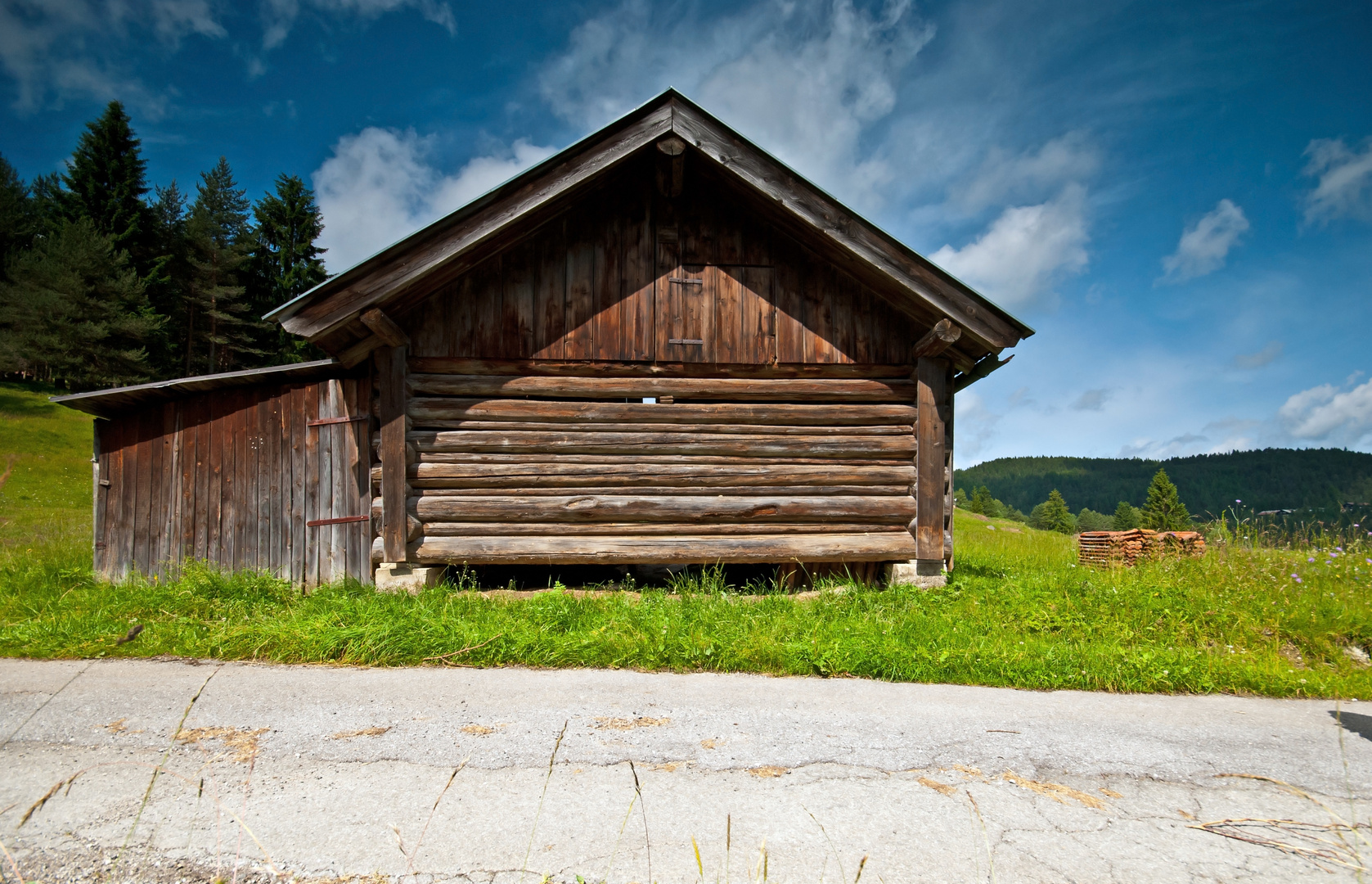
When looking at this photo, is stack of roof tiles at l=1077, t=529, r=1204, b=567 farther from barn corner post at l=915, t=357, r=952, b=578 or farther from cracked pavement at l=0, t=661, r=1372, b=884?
cracked pavement at l=0, t=661, r=1372, b=884

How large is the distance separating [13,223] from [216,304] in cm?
1445

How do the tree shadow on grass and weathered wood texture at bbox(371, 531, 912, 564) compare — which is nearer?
the tree shadow on grass

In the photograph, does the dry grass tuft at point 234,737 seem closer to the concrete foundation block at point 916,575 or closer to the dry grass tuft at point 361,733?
the dry grass tuft at point 361,733

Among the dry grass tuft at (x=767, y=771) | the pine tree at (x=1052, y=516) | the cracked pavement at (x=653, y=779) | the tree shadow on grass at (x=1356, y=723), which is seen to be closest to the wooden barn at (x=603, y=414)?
the cracked pavement at (x=653, y=779)

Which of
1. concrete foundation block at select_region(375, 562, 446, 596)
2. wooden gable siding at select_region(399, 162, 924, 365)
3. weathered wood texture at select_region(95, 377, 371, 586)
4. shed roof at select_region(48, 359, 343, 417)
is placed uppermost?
wooden gable siding at select_region(399, 162, 924, 365)

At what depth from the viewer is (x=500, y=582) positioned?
8.17 m

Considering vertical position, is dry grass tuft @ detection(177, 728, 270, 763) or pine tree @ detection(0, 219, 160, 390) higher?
pine tree @ detection(0, 219, 160, 390)

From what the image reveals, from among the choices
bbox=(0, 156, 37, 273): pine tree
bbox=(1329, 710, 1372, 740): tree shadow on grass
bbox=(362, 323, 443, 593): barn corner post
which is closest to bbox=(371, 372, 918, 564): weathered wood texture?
bbox=(362, 323, 443, 593): barn corner post

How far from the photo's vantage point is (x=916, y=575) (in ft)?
25.0

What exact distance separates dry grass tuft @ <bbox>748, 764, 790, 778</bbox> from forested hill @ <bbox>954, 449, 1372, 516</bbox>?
11936 cm

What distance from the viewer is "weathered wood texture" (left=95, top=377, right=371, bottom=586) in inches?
295

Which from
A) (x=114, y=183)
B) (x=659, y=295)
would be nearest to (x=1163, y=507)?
(x=659, y=295)

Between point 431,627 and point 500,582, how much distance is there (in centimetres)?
276

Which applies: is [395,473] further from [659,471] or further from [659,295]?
[659,295]
